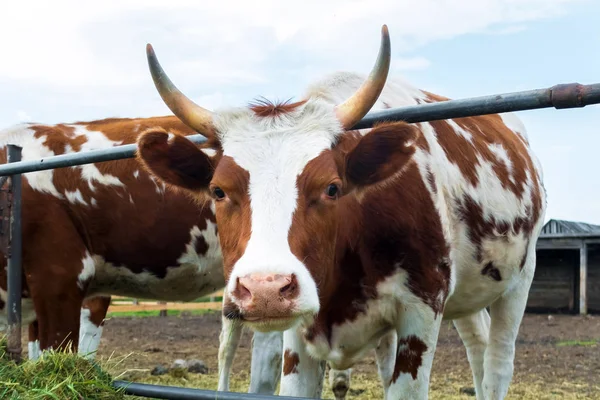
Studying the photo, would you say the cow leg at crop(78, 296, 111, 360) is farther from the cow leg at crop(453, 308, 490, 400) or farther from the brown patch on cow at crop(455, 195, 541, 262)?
the brown patch on cow at crop(455, 195, 541, 262)

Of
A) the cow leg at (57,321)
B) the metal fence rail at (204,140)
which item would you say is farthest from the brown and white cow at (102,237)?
the metal fence rail at (204,140)

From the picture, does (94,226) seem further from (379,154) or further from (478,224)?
(379,154)

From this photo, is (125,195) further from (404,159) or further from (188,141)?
(404,159)

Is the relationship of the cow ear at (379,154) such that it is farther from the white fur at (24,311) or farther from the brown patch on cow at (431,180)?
the white fur at (24,311)

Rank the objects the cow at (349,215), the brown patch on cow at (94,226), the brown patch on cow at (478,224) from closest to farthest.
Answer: the cow at (349,215) < the brown patch on cow at (478,224) < the brown patch on cow at (94,226)

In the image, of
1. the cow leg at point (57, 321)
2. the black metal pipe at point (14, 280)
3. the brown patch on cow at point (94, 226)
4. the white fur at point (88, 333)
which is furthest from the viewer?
the white fur at point (88, 333)

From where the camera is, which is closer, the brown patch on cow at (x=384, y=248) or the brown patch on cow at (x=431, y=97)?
the brown patch on cow at (x=384, y=248)

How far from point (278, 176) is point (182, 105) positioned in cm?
70

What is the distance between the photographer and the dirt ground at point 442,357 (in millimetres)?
7094

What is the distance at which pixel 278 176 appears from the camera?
276cm

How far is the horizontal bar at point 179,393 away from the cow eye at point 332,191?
0.82 m

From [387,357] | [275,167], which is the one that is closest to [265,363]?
[387,357]

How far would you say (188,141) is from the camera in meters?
3.16

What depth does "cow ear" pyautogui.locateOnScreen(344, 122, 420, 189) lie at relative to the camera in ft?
9.83
